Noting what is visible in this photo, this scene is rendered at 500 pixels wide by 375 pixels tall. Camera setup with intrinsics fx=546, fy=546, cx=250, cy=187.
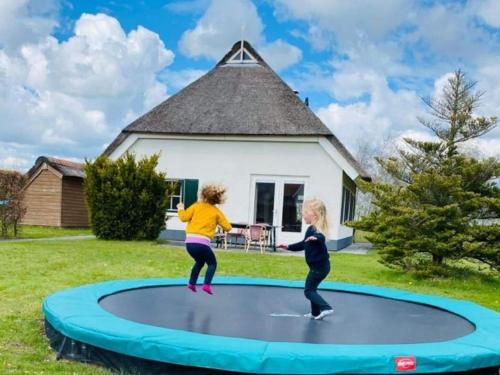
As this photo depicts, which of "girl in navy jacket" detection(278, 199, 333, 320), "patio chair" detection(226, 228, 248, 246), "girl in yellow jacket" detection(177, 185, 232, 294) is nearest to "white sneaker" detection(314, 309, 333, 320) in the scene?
"girl in navy jacket" detection(278, 199, 333, 320)

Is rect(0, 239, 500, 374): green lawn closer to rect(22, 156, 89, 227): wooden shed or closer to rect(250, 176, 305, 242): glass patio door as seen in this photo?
rect(250, 176, 305, 242): glass patio door

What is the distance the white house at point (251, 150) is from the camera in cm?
1288

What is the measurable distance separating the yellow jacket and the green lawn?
1.45 m

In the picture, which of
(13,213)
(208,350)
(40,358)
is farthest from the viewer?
(13,213)

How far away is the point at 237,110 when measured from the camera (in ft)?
45.0

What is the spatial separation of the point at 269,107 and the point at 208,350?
1100cm

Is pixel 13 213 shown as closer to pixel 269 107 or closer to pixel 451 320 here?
pixel 269 107

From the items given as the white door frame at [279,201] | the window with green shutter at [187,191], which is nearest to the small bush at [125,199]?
the window with green shutter at [187,191]

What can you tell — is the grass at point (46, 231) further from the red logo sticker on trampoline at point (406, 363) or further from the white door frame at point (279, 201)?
the red logo sticker on trampoline at point (406, 363)

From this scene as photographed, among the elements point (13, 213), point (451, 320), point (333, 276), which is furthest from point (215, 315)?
point (13, 213)

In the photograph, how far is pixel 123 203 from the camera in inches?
471

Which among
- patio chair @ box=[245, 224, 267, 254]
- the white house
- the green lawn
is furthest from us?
the white house

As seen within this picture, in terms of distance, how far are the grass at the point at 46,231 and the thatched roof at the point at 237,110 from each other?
241 centimetres

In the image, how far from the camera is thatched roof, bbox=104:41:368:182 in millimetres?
13047
